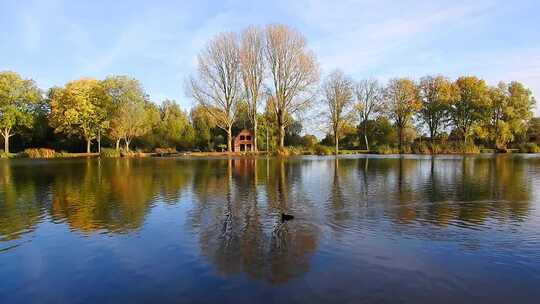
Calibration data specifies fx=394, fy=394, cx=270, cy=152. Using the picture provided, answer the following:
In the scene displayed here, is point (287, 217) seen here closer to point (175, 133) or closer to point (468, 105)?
point (175, 133)

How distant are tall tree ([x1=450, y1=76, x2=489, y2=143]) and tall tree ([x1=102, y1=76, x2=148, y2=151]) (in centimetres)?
5878

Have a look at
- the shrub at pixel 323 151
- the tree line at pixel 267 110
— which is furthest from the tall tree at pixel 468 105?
the shrub at pixel 323 151

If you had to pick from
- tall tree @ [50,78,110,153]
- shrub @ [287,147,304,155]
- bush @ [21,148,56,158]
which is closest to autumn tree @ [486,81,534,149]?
shrub @ [287,147,304,155]

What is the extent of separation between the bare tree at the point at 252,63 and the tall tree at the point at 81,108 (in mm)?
25553

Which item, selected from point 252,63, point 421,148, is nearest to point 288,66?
point 252,63

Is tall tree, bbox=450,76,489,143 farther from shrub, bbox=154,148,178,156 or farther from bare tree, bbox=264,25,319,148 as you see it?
shrub, bbox=154,148,178,156

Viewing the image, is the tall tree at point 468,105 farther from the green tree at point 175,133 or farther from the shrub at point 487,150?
the green tree at point 175,133

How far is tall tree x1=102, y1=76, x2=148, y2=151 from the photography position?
222 feet

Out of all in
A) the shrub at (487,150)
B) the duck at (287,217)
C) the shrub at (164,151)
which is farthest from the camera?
the shrub at (487,150)

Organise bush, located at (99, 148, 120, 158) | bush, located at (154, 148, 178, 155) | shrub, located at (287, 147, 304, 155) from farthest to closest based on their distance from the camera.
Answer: bush, located at (154, 148, 178, 155)
bush, located at (99, 148, 120, 158)
shrub, located at (287, 147, 304, 155)

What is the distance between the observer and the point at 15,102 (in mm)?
68812

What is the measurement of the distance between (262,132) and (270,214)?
60734mm

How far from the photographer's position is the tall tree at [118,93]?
67.6 m

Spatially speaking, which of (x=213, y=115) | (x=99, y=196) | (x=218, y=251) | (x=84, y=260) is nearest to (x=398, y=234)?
(x=218, y=251)
